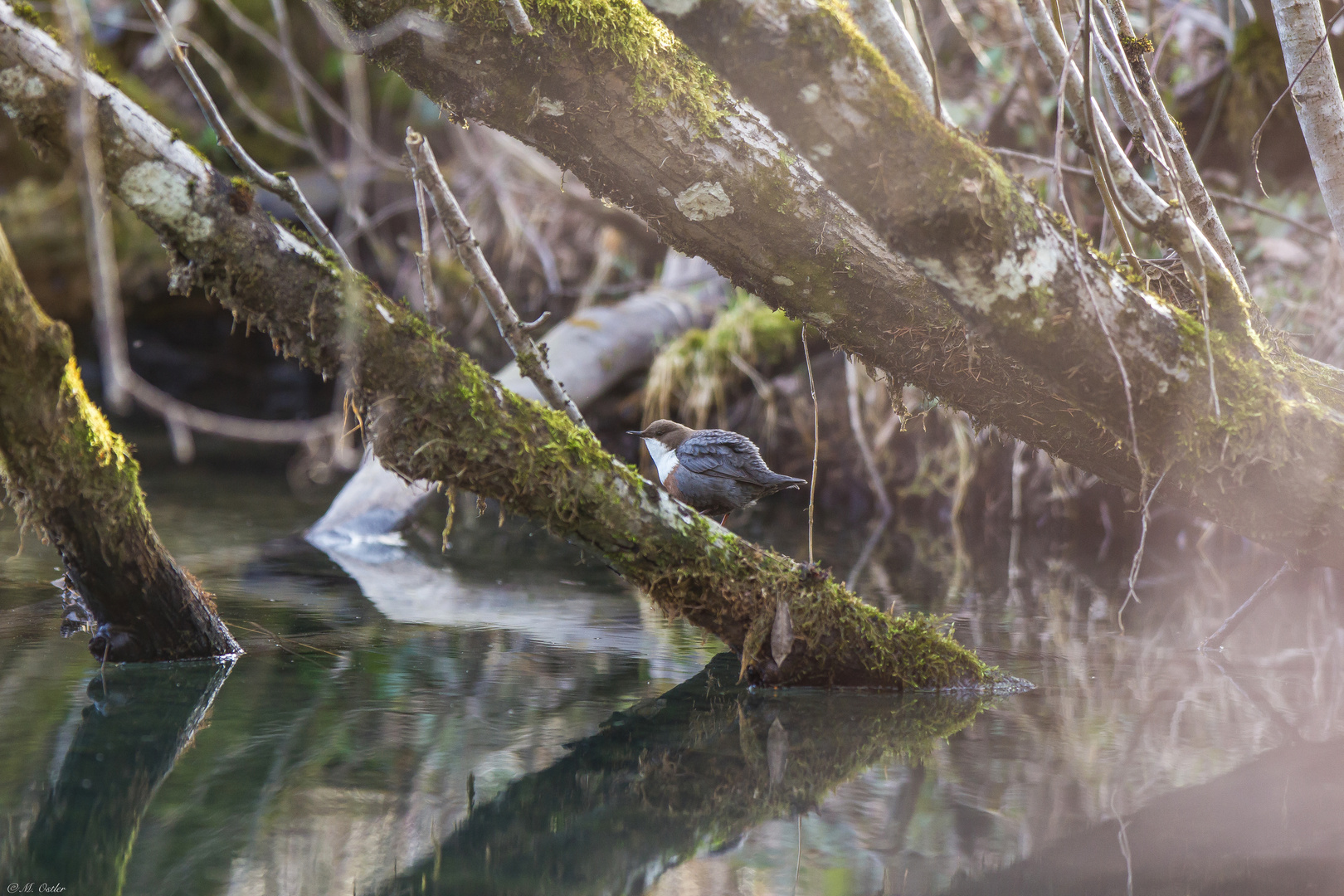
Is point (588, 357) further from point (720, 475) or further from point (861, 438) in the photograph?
point (720, 475)

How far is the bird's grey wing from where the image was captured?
3893 millimetres

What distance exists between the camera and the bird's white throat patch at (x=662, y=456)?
169 inches

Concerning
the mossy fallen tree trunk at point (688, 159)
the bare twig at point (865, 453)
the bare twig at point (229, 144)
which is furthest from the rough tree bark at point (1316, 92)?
the bare twig at point (865, 453)

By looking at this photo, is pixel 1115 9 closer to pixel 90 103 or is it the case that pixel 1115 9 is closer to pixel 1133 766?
pixel 1133 766

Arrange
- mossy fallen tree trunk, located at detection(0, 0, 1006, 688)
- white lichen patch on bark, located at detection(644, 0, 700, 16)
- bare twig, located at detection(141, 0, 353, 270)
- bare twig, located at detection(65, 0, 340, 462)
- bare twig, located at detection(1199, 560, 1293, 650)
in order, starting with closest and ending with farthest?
1. bare twig, located at detection(65, 0, 340, 462)
2. white lichen patch on bark, located at detection(644, 0, 700, 16)
3. mossy fallen tree trunk, located at detection(0, 0, 1006, 688)
4. bare twig, located at detection(141, 0, 353, 270)
5. bare twig, located at detection(1199, 560, 1293, 650)

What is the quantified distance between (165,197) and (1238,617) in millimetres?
3569

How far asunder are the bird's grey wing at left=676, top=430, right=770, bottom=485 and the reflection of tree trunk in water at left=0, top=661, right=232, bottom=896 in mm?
1797

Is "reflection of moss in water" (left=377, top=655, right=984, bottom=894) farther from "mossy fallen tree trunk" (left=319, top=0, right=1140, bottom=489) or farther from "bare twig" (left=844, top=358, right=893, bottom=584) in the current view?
"bare twig" (left=844, top=358, right=893, bottom=584)

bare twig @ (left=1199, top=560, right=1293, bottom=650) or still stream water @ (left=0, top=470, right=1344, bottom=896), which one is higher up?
bare twig @ (left=1199, top=560, right=1293, bottom=650)

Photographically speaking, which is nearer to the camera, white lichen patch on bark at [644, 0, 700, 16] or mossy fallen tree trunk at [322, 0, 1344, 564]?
white lichen patch on bark at [644, 0, 700, 16]

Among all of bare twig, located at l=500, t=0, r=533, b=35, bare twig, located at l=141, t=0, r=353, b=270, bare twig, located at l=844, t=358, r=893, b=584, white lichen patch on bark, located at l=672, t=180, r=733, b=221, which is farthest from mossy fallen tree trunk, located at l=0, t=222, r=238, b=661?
bare twig, located at l=844, t=358, r=893, b=584

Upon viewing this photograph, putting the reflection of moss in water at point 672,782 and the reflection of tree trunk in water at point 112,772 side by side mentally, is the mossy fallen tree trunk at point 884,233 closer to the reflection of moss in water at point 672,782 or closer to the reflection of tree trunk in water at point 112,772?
the reflection of moss in water at point 672,782

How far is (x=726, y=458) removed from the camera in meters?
3.92

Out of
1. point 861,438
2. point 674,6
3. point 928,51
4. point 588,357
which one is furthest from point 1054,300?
point 588,357
